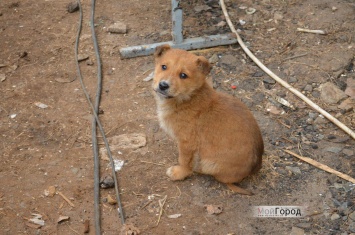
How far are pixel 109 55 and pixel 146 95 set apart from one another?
1.06m

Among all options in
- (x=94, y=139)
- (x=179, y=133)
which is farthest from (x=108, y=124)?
(x=179, y=133)

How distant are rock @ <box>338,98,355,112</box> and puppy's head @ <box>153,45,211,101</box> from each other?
2.13 metres

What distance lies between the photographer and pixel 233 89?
6168 millimetres

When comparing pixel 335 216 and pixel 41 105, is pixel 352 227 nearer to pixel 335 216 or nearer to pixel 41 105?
pixel 335 216

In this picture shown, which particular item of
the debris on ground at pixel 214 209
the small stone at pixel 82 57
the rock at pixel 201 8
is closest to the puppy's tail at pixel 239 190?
the debris on ground at pixel 214 209

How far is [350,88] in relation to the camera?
241 inches

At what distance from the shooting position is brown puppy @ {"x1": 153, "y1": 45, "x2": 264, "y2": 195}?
4.48 m

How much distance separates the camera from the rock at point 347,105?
5816 mm

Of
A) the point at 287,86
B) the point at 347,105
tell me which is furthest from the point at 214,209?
the point at 347,105

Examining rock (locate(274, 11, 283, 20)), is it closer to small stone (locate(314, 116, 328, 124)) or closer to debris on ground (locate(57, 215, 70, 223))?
small stone (locate(314, 116, 328, 124))

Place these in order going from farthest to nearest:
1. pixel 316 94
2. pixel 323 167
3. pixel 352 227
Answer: pixel 316 94
pixel 323 167
pixel 352 227

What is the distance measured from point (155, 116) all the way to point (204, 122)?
1.28 meters

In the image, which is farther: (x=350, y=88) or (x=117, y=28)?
(x=117, y=28)

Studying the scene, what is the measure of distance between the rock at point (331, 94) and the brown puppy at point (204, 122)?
1.71m
